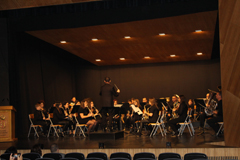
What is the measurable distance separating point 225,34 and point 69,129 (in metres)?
7.17

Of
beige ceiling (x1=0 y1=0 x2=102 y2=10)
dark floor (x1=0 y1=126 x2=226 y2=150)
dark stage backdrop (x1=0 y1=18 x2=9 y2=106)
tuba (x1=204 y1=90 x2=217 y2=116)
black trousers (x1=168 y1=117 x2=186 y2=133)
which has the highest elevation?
beige ceiling (x1=0 y1=0 x2=102 y2=10)

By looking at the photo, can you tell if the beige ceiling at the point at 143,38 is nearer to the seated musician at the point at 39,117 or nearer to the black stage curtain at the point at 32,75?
the black stage curtain at the point at 32,75

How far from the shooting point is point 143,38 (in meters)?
11.7

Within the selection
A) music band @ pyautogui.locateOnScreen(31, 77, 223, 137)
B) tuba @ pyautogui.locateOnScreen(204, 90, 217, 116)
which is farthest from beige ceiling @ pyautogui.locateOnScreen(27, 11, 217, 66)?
tuba @ pyautogui.locateOnScreen(204, 90, 217, 116)

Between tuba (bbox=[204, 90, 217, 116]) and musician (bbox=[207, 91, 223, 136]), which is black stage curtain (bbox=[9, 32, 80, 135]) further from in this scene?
musician (bbox=[207, 91, 223, 136])

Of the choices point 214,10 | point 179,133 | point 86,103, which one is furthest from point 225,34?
point 86,103

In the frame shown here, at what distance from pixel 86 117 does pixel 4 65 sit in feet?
11.9

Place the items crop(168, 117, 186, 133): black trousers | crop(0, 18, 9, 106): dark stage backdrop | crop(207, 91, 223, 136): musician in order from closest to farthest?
crop(207, 91, 223, 136): musician → crop(168, 117, 186, 133): black trousers → crop(0, 18, 9, 106): dark stage backdrop

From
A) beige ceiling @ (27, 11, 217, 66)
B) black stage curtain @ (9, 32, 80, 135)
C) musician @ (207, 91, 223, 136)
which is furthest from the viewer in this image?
black stage curtain @ (9, 32, 80, 135)

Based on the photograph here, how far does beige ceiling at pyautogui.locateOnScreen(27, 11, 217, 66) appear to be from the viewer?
9.86m

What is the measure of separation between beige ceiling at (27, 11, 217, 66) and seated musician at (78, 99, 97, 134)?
2.72 m

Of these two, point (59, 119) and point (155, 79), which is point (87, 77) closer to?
point (155, 79)

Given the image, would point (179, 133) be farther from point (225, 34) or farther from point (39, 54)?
point (39, 54)

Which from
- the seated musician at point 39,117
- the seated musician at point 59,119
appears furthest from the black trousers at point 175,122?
the seated musician at point 39,117
